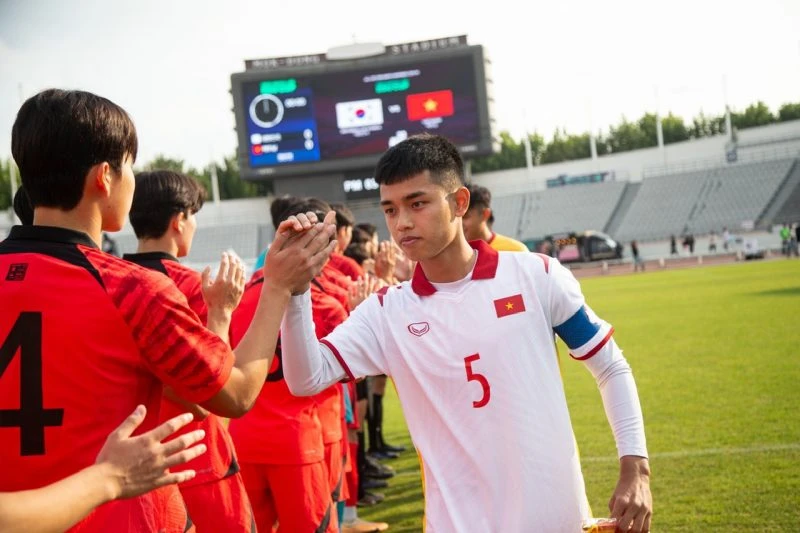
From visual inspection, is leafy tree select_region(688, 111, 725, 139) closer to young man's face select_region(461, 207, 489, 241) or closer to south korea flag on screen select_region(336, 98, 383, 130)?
south korea flag on screen select_region(336, 98, 383, 130)

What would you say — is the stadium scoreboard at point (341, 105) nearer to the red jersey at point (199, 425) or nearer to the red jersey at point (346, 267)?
the red jersey at point (346, 267)

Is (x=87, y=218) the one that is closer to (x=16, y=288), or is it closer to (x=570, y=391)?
(x=16, y=288)

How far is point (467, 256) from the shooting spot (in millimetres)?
3295

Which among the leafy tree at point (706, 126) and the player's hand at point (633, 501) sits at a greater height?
the leafy tree at point (706, 126)

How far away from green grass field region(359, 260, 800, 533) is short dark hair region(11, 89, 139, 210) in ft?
16.1

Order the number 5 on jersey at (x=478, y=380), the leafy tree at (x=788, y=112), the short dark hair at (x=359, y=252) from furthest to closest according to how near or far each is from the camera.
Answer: the leafy tree at (x=788, y=112) < the short dark hair at (x=359, y=252) < the number 5 on jersey at (x=478, y=380)

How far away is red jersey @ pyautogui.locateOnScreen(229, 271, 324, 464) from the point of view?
4.67m

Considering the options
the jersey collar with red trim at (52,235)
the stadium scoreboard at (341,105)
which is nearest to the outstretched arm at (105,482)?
the jersey collar with red trim at (52,235)

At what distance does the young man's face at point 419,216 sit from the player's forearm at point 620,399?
29.0 inches

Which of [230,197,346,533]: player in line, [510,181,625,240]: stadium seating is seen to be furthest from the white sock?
[510,181,625,240]: stadium seating

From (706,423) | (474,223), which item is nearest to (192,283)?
Result: (474,223)

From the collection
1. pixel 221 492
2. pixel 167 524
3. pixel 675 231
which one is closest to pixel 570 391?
pixel 221 492

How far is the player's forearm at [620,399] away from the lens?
3.02 m

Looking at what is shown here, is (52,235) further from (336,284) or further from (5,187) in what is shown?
(5,187)
